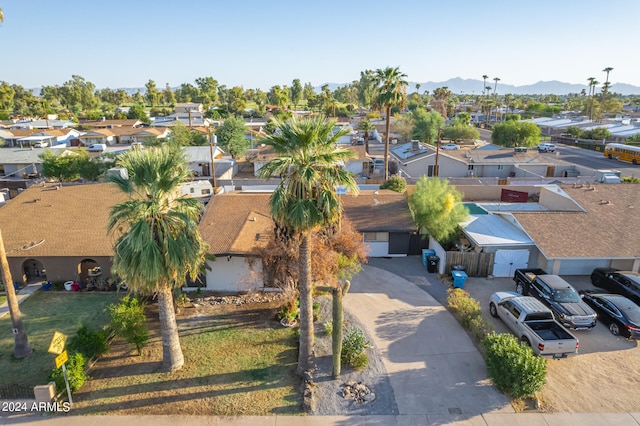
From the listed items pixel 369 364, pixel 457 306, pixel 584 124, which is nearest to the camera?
pixel 369 364

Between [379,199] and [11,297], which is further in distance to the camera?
[379,199]

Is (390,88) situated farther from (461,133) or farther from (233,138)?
(461,133)

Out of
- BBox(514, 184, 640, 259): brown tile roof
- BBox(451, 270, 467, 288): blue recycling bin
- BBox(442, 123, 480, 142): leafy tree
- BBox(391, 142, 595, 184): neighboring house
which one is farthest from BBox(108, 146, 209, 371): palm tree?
BBox(442, 123, 480, 142): leafy tree

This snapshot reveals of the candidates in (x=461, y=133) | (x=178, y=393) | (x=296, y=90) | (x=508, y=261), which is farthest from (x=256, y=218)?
(x=296, y=90)

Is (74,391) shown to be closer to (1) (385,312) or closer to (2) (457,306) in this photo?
(1) (385,312)

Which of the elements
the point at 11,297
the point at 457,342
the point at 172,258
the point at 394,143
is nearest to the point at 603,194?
the point at 457,342

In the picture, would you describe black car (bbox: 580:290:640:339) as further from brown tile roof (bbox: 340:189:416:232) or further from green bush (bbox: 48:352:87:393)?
green bush (bbox: 48:352:87:393)

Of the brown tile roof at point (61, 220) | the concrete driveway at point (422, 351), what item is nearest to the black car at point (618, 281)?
the concrete driveway at point (422, 351)

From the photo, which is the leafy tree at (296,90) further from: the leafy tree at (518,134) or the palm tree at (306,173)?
the palm tree at (306,173)
